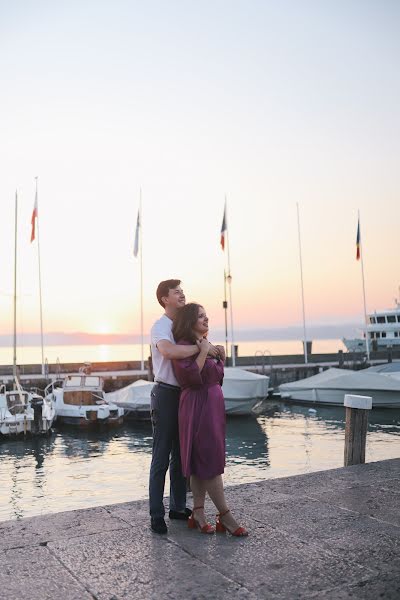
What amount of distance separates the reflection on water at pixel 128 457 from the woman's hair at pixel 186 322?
30.0 feet

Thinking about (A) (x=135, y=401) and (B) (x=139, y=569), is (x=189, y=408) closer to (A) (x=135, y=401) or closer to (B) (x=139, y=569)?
(B) (x=139, y=569)

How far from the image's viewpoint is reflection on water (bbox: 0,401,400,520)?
541 inches

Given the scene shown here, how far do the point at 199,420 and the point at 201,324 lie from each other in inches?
28.9

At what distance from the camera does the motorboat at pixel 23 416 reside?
21.4 meters

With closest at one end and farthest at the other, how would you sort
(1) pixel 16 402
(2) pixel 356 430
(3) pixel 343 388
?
1. (2) pixel 356 430
2. (1) pixel 16 402
3. (3) pixel 343 388

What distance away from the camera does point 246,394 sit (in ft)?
88.3

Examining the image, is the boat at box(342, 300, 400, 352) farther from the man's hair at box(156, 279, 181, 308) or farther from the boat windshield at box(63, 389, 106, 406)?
the man's hair at box(156, 279, 181, 308)

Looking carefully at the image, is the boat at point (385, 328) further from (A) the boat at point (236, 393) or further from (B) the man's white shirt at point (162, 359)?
(B) the man's white shirt at point (162, 359)

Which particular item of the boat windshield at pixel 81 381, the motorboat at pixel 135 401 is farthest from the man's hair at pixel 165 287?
the boat windshield at pixel 81 381

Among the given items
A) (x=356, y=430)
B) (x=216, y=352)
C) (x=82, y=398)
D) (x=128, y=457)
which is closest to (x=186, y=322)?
(x=216, y=352)

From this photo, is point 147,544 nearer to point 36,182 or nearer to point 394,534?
point 394,534

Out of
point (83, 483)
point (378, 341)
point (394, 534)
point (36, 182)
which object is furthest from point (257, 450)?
point (378, 341)

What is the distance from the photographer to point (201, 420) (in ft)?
14.7

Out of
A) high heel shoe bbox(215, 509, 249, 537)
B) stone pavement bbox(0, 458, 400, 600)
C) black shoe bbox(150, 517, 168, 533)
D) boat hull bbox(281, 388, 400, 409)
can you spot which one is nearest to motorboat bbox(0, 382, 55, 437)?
boat hull bbox(281, 388, 400, 409)
